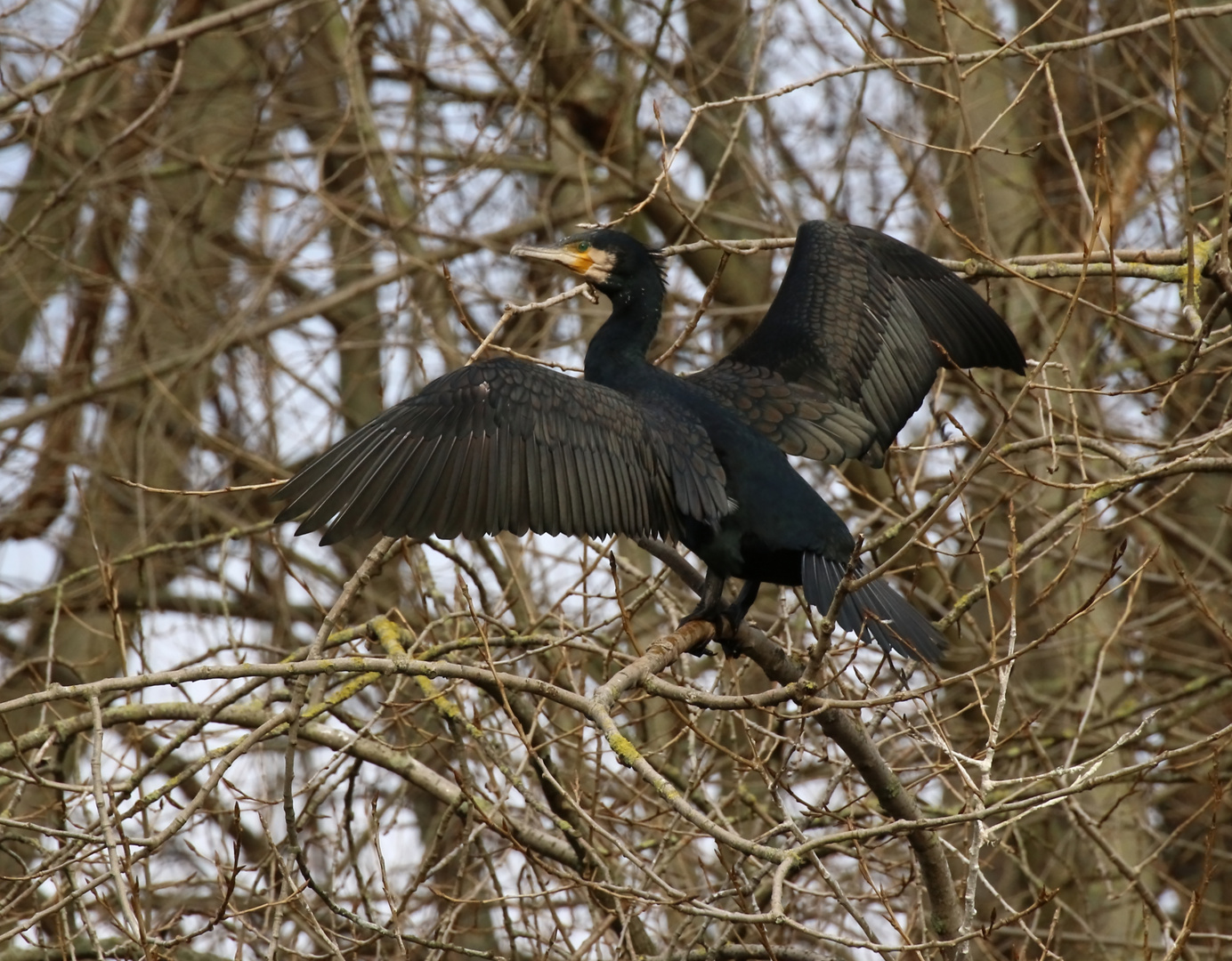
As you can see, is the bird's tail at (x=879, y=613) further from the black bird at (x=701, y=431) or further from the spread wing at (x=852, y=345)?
the spread wing at (x=852, y=345)

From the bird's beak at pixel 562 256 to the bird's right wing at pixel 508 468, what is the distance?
28.0 inches

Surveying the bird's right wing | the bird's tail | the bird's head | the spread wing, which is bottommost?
the bird's tail

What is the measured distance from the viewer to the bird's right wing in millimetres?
3633

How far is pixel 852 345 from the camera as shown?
479 cm

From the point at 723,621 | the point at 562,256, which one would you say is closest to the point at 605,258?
the point at 562,256

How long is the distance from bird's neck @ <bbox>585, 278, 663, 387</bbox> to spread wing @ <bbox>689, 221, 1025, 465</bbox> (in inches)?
8.5

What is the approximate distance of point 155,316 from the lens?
8477 millimetres

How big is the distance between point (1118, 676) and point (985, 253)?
3932 mm

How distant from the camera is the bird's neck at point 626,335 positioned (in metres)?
4.61

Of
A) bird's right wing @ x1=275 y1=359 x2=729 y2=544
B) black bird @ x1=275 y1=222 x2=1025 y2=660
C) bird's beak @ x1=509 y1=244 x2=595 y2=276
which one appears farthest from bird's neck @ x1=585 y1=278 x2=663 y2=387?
bird's right wing @ x1=275 y1=359 x2=729 y2=544

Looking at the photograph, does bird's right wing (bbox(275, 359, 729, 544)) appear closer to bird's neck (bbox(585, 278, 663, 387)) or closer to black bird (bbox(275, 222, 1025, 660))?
black bird (bbox(275, 222, 1025, 660))

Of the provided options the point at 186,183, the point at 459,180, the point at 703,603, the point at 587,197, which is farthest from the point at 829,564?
the point at 186,183

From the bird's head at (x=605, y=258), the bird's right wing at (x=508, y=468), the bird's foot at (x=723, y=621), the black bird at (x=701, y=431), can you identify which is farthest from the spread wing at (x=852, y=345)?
the bird's foot at (x=723, y=621)

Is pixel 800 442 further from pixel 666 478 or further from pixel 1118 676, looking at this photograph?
pixel 1118 676
